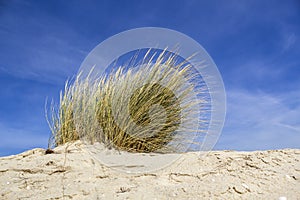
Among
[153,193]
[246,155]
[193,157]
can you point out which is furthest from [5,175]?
[246,155]

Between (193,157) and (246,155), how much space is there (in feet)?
1.49

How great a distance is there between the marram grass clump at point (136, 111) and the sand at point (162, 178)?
409 millimetres

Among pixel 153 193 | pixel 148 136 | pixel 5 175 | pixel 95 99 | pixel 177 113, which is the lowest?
pixel 153 193

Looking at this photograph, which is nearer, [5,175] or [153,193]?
[153,193]

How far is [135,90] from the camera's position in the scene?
3.05m

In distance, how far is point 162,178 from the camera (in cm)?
214

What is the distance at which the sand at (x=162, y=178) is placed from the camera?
194cm

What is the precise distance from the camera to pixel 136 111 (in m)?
2.95

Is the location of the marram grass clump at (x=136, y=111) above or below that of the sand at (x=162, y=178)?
above

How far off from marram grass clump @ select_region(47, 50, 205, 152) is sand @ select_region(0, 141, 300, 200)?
0.41 m

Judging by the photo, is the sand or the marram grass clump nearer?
the sand

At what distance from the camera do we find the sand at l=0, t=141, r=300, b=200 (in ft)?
6.36

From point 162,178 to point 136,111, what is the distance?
955mm

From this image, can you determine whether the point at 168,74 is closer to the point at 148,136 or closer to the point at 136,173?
the point at 148,136
